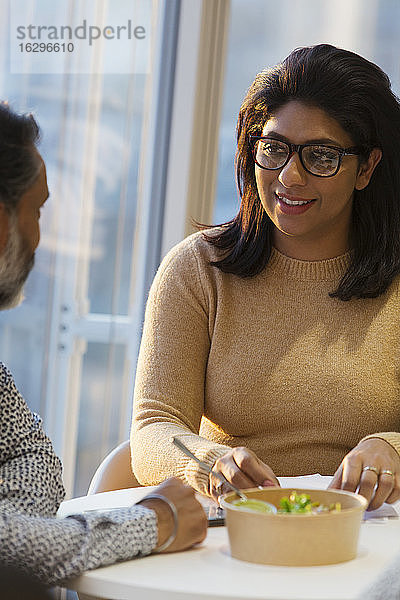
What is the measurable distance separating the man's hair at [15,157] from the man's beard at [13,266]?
0.12ft

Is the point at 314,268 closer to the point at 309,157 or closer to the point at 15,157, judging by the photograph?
the point at 309,157

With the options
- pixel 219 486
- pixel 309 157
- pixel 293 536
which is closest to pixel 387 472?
pixel 219 486

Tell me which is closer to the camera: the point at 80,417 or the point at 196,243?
the point at 196,243

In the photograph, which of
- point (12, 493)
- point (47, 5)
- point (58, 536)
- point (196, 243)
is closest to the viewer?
point (58, 536)

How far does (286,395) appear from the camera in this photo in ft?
6.29

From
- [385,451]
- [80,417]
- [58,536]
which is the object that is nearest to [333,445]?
[385,451]

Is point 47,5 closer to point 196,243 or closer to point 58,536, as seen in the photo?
point 196,243

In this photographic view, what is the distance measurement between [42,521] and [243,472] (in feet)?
1.40

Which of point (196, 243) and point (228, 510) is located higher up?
point (196, 243)

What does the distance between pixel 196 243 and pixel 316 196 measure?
0.33 metres

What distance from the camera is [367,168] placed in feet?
6.65

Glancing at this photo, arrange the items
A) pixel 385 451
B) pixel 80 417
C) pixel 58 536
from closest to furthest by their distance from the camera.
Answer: pixel 58 536, pixel 385 451, pixel 80 417

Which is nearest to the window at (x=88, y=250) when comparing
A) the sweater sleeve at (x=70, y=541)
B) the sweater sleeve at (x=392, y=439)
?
the sweater sleeve at (x=392, y=439)

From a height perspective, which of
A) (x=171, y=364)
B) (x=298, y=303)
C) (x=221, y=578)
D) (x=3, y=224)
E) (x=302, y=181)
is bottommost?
(x=221, y=578)
